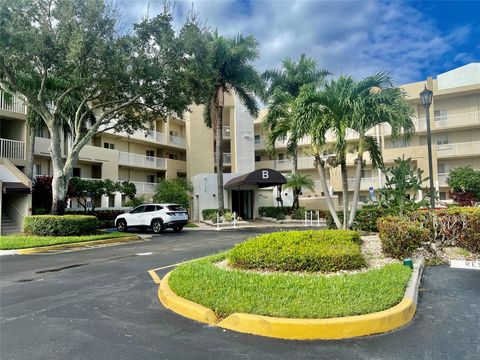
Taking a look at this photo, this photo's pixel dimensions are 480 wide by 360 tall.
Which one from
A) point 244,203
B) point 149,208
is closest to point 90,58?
point 149,208

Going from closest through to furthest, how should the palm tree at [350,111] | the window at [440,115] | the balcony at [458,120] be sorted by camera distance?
the palm tree at [350,111], the balcony at [458,120], the window at [440,115]

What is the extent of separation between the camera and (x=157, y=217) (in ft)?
72.3

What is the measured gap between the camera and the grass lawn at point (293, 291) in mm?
5066

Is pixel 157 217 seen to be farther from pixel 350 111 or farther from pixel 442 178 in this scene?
pixel 442 178

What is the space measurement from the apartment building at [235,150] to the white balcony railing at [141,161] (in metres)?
0.09

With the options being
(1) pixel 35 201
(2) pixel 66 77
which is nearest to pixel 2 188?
(1) pixel 35 201

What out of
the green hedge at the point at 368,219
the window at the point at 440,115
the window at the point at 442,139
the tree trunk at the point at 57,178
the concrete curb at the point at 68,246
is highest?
the window at the point at 440,115

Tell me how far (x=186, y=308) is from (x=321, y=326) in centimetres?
206

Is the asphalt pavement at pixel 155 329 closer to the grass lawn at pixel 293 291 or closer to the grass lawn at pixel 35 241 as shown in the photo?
the grass lawn at pixel 293 291

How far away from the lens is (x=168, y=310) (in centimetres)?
588

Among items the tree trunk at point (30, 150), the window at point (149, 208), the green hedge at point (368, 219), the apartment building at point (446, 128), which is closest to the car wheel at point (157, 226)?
the window at point (149, 208)

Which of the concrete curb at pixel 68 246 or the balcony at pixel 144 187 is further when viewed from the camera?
the balcony at pixel 144 187

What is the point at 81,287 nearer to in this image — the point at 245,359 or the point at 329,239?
the point at 245,359

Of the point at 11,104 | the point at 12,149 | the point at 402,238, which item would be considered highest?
the point at 11,104
